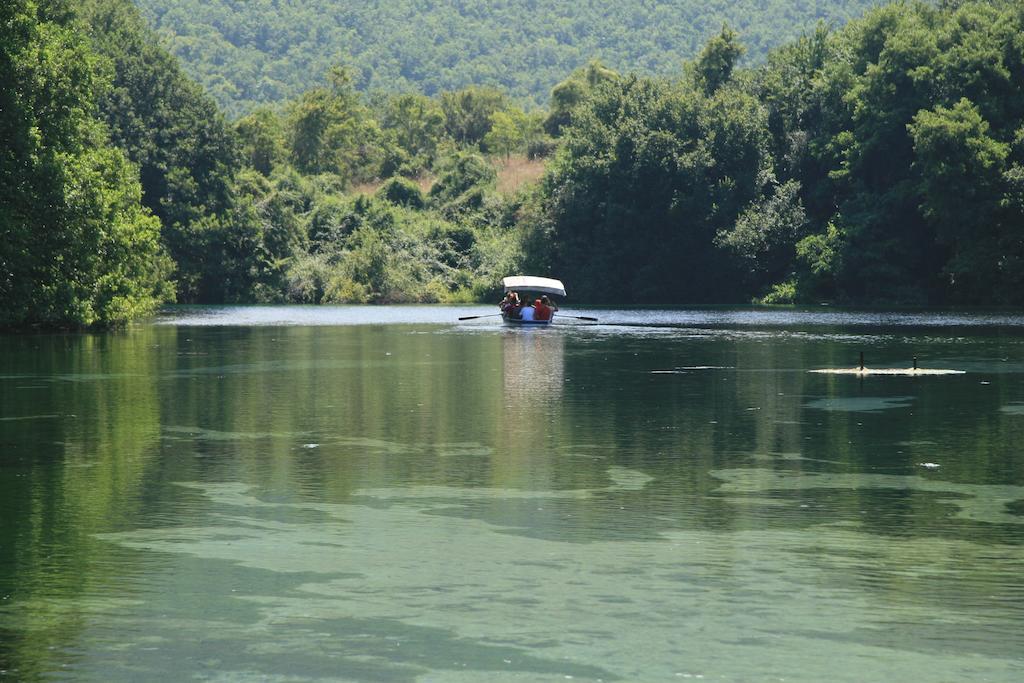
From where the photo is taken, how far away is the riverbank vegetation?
102688 millimetres

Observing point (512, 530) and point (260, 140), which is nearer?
point (512, 530)

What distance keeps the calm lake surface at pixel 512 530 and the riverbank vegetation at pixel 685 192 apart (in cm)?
4953

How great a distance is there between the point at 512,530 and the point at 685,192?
104 metres

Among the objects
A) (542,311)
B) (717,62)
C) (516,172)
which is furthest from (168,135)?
(542,311)

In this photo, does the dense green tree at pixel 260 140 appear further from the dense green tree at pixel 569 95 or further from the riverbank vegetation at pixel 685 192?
the dense green tree at pixel 569 95

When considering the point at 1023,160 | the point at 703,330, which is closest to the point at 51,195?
the point at 703,330

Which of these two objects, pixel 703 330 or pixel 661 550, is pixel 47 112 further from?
pixel 661 550

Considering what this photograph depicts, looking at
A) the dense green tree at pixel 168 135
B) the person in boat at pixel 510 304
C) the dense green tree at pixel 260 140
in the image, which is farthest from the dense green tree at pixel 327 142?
the person in boat at pixel 510 304

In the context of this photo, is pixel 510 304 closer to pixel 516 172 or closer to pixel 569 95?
pixel 516 172

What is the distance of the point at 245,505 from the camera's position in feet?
67.8

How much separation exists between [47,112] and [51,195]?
394cm

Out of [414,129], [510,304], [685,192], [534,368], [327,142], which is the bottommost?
[534,368]

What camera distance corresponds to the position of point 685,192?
121 meters

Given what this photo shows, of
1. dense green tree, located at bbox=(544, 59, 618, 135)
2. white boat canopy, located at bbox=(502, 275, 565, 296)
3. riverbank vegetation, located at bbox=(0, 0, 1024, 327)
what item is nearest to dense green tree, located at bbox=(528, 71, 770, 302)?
riverbank vegetation, located at bbox=(0, 0, 1024, 327)
